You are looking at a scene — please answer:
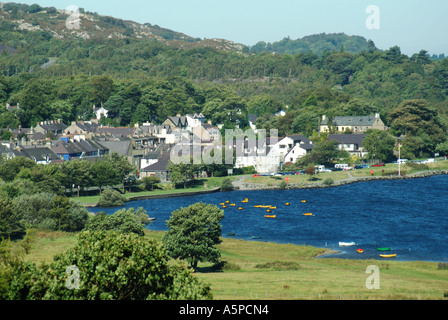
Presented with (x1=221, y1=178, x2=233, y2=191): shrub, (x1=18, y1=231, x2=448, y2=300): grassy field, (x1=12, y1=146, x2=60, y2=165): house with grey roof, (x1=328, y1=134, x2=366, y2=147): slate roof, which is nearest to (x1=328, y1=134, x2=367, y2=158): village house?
(x1=328, y1=134, x2=366, y2=147): slate roof

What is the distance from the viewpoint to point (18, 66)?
197250 millimetres

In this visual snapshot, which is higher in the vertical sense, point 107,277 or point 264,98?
point 264,98

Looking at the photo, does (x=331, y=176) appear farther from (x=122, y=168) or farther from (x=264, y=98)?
(x=264, y=98)

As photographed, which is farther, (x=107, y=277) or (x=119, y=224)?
(x=119, y=224)

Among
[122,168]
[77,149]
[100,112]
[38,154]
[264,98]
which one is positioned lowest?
[122,168]

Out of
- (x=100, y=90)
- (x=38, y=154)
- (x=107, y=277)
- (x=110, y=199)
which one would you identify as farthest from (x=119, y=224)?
(x=100, y=90)

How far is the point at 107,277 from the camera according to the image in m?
Answer: 22.0

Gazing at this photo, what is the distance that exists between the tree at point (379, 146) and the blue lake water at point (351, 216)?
9.32 metres

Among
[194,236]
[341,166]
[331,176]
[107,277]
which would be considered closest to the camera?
[107,277]

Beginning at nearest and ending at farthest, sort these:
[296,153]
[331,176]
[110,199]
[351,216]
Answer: [351,216], [110,199], [331,176], [296,153]

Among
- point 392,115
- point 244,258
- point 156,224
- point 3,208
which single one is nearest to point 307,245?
point 244,258

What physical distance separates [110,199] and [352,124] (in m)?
55.9

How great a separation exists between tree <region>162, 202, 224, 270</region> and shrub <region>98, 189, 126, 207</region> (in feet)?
99.4
